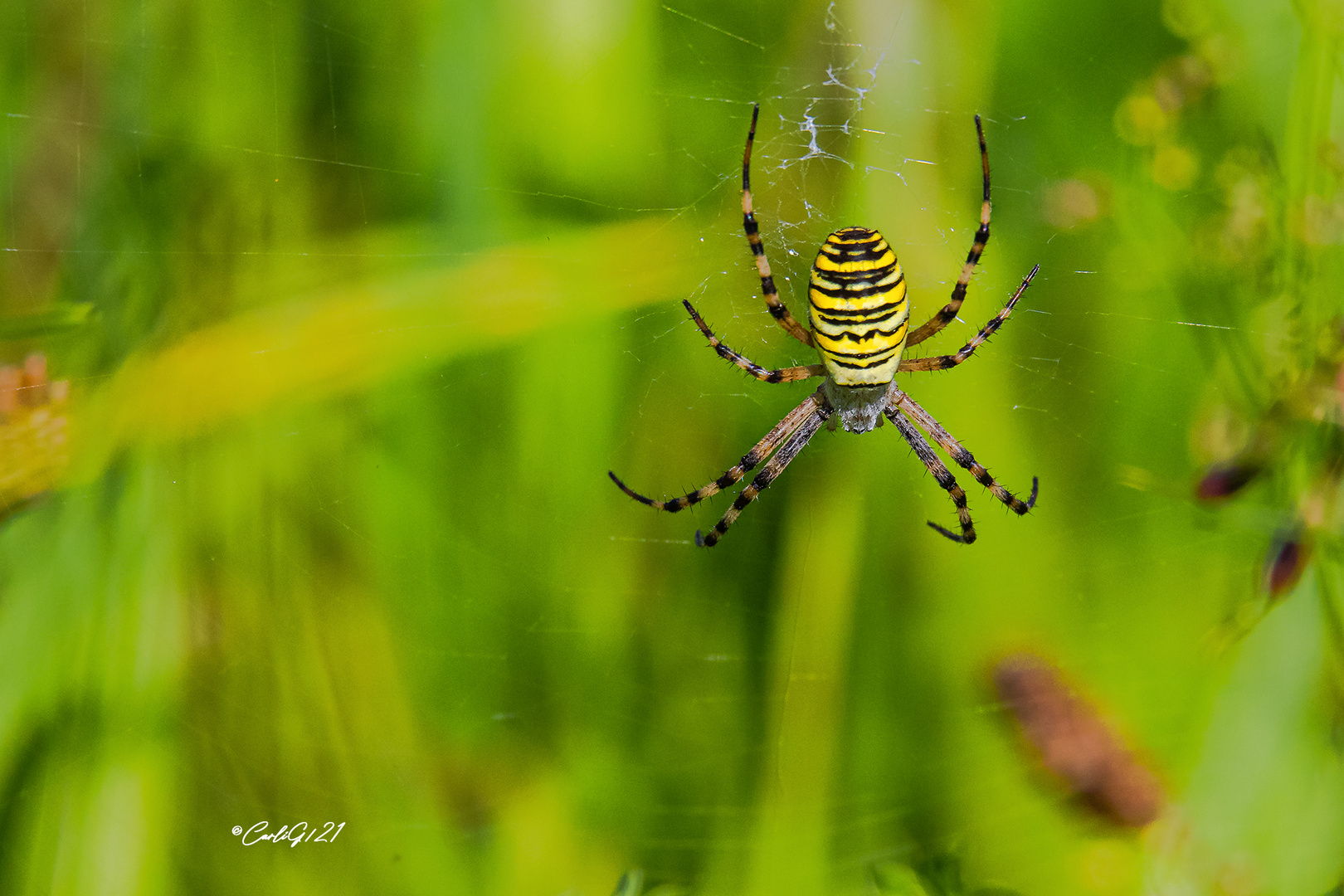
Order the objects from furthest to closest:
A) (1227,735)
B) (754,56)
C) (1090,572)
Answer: (1090,572) → (1227,735) → (754,56)

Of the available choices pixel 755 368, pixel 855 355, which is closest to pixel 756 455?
pixel 755 368

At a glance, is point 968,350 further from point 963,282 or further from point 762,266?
point 762,266

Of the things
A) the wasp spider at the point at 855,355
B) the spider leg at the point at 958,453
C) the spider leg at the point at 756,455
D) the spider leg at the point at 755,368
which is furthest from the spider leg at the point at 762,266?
the spider leg at the point at 958,453

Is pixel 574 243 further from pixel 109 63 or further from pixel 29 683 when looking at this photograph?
pixel 29 683

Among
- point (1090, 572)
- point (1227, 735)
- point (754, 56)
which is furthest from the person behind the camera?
point (1090, 572)

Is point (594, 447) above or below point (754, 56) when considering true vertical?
below

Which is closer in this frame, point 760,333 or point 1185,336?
point 1185,336

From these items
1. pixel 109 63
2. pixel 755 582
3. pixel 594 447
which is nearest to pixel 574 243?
pixel 594 447
